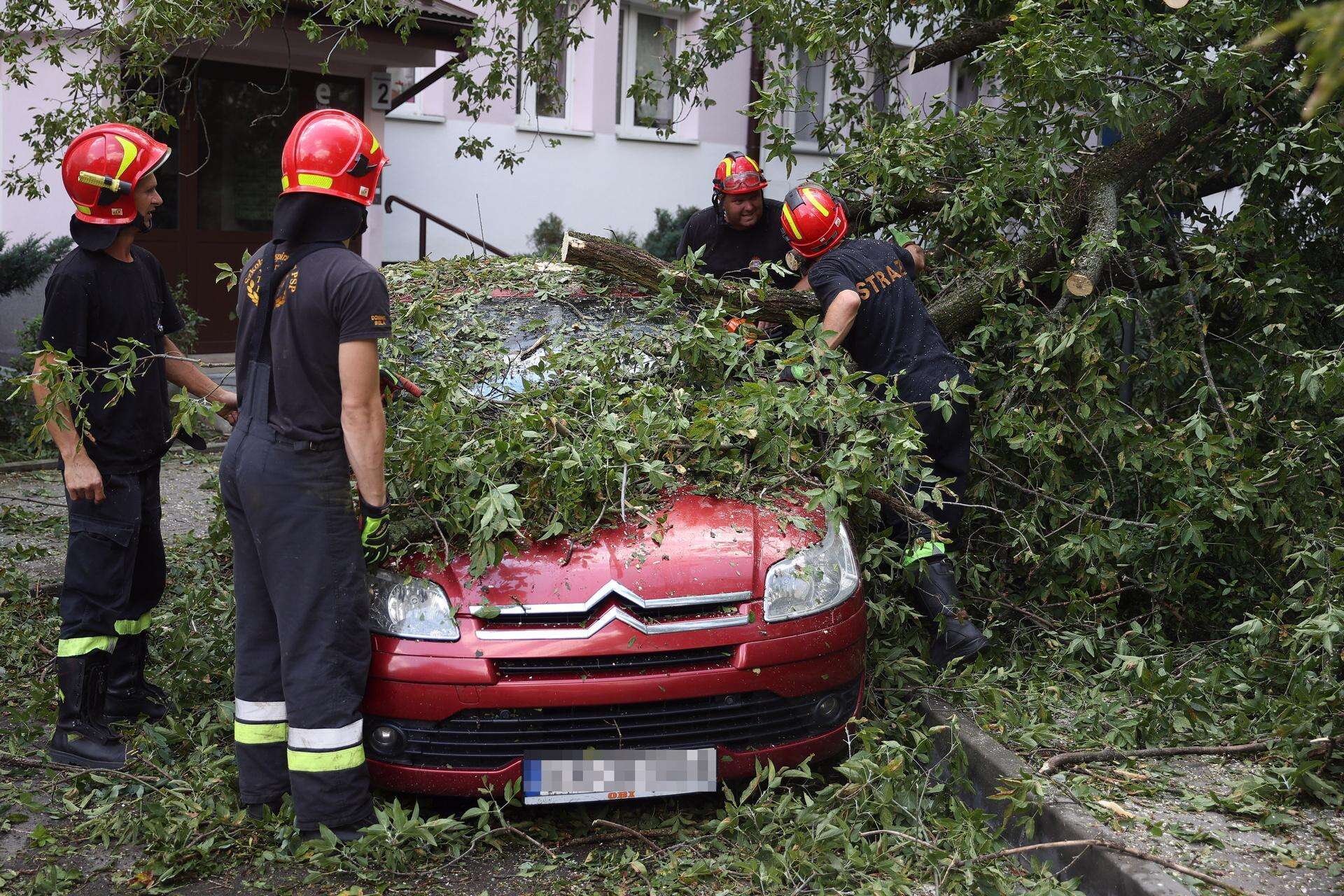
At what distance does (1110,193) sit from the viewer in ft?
18.2

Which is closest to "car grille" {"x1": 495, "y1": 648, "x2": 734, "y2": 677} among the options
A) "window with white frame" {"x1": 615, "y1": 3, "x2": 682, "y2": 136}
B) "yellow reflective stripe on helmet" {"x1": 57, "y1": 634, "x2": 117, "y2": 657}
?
"yellow reflective stripe on helmet" {"x1": 57, "y1": 634, "x2": 117, "y2": 657}

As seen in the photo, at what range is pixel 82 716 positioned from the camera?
414cm

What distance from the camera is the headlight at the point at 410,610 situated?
348 cm

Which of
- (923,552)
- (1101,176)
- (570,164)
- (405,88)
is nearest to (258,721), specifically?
(923,552)

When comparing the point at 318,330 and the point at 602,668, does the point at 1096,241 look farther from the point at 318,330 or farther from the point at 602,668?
the point at 318,330

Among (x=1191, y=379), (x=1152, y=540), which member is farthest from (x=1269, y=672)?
(x=1191, y=379)

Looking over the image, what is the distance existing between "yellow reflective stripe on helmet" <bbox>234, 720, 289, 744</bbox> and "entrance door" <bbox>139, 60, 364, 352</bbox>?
9.18 m

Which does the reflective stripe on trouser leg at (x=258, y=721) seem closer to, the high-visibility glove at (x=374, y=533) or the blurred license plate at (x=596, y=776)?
the high-visibility glove at (x=374, y=533)

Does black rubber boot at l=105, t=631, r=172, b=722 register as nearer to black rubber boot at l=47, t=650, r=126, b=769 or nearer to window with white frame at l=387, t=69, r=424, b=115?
black rubber boot at l=47, t=650, r=126, b=769

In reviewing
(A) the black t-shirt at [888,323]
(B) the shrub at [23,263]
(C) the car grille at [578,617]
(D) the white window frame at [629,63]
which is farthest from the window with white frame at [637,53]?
(C) the car grille at [578,617]

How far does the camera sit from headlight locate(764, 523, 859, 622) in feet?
11.9

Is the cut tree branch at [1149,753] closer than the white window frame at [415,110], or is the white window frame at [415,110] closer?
the cut tree branch at [1149,753]

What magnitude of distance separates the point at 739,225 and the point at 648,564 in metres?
3.62

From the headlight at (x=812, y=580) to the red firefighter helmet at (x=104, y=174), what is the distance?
2.60m
